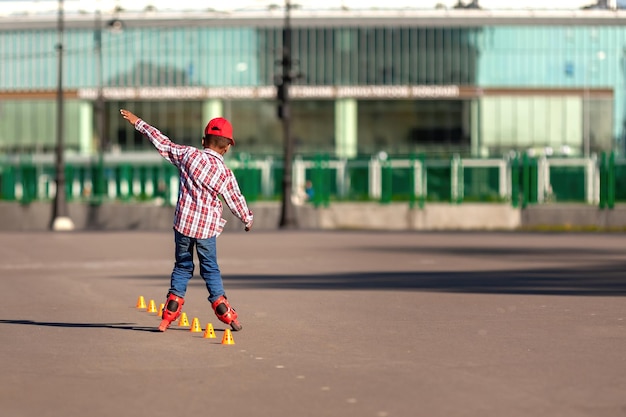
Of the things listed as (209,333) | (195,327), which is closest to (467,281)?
(195,327)

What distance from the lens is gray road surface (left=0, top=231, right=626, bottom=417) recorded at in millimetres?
7879

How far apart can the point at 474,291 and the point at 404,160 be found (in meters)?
28.1

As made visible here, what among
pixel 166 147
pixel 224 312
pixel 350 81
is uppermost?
pixel 350 81

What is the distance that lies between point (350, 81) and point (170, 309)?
78604mm

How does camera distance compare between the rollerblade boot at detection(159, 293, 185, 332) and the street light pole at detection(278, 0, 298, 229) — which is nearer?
the rollerblade boot at detection(159, 293, 185, 332)

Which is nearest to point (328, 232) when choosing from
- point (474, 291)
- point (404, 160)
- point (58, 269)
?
point (404, 160)

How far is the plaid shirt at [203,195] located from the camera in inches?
457

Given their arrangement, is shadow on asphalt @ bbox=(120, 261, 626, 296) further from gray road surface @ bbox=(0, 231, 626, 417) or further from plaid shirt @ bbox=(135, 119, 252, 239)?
plaid shirt @ bbox=(135, 119, 252, 239)

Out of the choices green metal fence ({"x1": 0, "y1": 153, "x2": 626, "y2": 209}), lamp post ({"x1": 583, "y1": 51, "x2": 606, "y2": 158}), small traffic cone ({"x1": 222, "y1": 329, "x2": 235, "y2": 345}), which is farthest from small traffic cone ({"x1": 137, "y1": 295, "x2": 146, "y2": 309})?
lamp post ({"x1": 583, "y1": 51, "x2": 606, "y2": 158})

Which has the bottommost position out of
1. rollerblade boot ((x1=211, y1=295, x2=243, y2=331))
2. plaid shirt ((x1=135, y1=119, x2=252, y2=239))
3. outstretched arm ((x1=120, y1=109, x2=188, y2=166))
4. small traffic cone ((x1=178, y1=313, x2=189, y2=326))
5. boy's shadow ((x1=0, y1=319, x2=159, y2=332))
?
boy's shadow ((x1=0, y1=319, x2=159, y2=332))

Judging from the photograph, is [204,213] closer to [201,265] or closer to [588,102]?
[201,265]

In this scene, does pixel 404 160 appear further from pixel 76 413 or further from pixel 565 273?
pixel 76 413

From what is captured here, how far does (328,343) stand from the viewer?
36.0ft

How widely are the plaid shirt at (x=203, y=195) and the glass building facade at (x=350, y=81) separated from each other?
245ft
